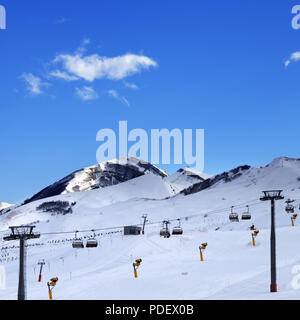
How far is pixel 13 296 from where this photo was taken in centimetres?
3247

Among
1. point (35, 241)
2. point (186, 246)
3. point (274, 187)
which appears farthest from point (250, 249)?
point (274, 187)

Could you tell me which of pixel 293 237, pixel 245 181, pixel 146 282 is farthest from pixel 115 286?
pixel 245 181

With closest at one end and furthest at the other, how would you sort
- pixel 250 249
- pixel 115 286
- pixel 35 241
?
pixel 115 286, pixel 250 249, pixel 35 241

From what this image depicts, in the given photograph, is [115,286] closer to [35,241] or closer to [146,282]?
[146,282]

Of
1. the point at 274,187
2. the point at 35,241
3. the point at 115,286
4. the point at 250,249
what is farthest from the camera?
the point at 274,187

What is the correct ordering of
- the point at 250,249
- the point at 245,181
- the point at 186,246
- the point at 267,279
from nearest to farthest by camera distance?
the point at 267,279 → the point at 250,249 → the point at 186,246 → the point at 245,181
